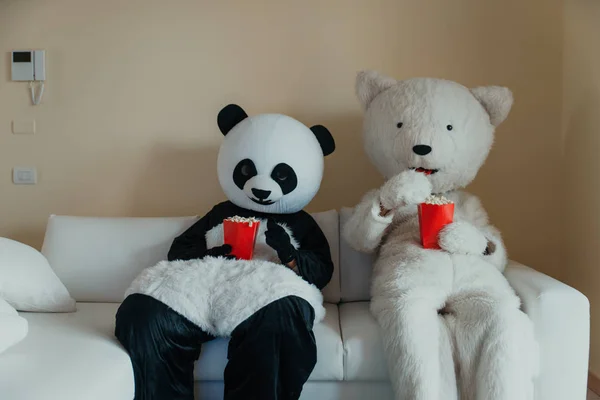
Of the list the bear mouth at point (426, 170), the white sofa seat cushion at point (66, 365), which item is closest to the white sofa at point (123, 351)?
the white sofa seat cushion at point (66, 365)

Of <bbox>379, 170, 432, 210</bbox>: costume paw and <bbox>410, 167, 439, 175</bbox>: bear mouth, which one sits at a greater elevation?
<bbox>410, 167, 439, 175</bbox>: bear mouth

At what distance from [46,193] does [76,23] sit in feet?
2.68

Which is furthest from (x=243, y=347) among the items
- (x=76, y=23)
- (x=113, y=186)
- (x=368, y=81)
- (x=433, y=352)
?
(x=76, y=23)

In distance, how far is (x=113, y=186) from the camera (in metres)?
2.69

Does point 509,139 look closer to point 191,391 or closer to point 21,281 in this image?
point 191,391

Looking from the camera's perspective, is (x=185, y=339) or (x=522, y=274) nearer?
(x=185, y=339)

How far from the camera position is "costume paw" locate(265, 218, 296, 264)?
191 centimetres

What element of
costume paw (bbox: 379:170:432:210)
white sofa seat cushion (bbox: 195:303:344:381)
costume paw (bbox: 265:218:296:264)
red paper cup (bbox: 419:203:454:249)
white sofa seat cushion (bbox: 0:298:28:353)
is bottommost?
white sofa seat cushion (bbox: 195:303:344:381)

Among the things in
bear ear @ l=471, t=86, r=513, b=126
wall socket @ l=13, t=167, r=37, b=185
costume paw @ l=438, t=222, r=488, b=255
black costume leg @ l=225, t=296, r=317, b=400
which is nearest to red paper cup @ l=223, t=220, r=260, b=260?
black costume leg @ l=225, t=296, r=317, b=400

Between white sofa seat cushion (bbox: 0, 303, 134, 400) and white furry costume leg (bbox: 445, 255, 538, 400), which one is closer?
white sofa seat cushion (bbox: 0, 303, 134, 400)

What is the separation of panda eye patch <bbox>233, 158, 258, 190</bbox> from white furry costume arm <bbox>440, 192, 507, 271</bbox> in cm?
70

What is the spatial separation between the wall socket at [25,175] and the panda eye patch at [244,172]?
1.22 m

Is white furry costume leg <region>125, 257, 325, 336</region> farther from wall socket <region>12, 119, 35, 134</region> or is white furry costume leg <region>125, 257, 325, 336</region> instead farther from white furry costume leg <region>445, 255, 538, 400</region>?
wall socket <region>12, 119, 35, 134</region>

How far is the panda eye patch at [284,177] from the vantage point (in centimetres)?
205
